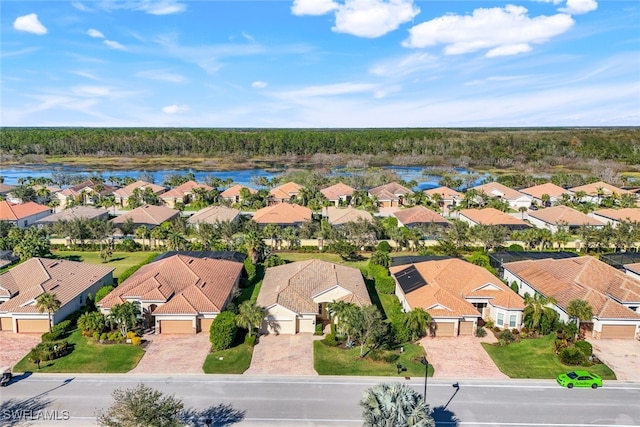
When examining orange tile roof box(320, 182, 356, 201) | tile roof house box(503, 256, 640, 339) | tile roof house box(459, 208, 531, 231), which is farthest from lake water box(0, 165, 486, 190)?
tile roof house box(503, 256, 640, 339)

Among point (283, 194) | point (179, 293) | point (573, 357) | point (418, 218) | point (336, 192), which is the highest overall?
point (336, 192)

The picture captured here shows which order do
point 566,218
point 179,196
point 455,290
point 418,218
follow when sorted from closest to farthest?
point 455,290, point 566,218, point 418,218, point 179,196

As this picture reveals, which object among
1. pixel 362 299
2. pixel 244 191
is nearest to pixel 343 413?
pixel 362 299

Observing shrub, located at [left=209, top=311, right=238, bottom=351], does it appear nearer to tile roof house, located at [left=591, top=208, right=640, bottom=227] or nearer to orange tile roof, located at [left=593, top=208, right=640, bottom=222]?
tile roof house, located at [left=591, top=208, right=640, bottom=227]

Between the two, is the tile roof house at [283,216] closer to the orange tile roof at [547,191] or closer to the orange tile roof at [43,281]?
the orange tile roof at [43,281]

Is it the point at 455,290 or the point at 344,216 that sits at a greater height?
the point at 344,216

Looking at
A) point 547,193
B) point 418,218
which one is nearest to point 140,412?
point 418,218

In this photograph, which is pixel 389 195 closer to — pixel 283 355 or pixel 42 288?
pixel 283 355
